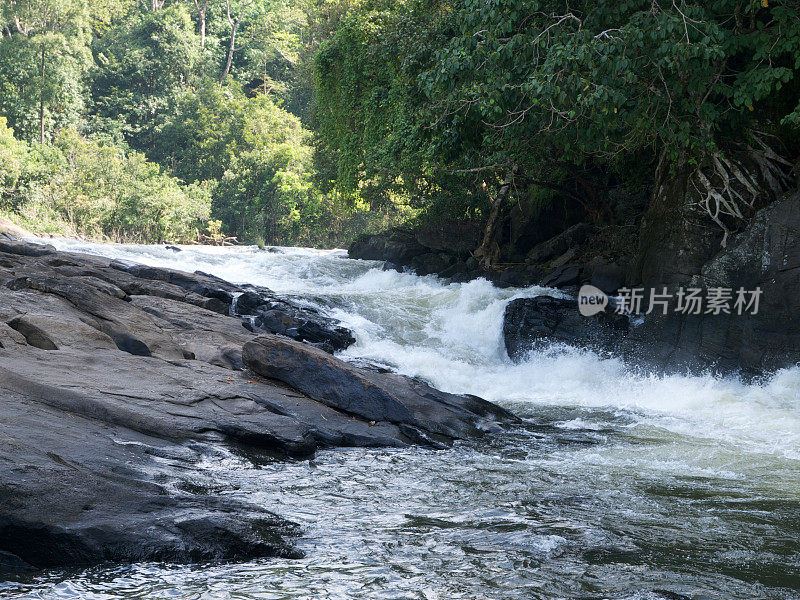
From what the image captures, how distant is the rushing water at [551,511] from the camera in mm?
3590

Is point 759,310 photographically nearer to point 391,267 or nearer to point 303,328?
point 303,328

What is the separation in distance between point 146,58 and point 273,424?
40.3 meters

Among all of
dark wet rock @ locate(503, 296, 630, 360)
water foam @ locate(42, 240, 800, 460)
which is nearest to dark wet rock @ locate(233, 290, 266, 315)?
water foam @ locate(42, 240, 800, 460)

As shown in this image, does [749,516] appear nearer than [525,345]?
Yes

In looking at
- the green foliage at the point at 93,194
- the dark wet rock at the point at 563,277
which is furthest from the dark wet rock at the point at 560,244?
the green foliage at the point at 93,194

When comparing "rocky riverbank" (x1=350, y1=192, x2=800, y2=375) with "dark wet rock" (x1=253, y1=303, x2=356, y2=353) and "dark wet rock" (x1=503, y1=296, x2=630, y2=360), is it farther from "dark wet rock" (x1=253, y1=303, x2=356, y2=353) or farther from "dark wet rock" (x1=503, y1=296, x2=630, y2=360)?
"dark wet rock" (x1=253, y1=303, x2=356, y2=353)

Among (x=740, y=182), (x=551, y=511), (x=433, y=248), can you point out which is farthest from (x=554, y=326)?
(x=433, y=248)

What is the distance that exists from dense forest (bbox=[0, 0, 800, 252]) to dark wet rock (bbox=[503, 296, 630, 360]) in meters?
2.32

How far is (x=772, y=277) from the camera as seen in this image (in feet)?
35.0

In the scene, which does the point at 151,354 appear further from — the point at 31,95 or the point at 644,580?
the point at 31,95

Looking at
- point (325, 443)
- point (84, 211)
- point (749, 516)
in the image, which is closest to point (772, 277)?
point (749, 516)

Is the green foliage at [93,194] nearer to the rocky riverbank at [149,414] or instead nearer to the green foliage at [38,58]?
the green foliage at [38,58]

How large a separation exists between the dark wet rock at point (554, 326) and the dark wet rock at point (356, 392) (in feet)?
17.3

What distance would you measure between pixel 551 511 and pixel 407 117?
12136mm
